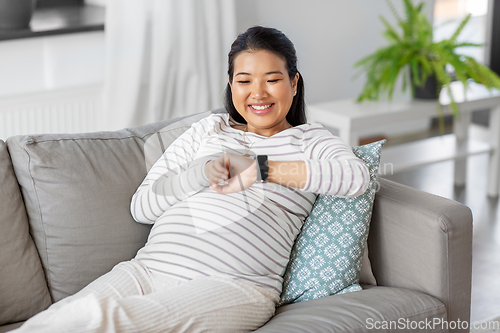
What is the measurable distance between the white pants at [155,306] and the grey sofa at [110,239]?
69 millimetres

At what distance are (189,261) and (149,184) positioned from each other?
0.81 feet

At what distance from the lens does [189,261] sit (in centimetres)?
131

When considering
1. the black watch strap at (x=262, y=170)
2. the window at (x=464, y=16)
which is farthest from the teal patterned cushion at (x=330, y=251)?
the window at (x=464, y=16)

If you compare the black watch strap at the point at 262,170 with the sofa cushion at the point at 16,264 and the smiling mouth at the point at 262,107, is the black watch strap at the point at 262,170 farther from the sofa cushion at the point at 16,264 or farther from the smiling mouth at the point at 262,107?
the sofa cushion at the point at 16,264

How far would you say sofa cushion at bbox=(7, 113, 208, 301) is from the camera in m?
1.41

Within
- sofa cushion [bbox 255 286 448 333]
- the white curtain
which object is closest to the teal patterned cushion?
sofa cushion [bbox 255 286 448 333]

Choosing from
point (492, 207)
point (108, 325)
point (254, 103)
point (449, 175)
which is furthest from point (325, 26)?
point (108, 325)

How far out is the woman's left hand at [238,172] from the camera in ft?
4.32

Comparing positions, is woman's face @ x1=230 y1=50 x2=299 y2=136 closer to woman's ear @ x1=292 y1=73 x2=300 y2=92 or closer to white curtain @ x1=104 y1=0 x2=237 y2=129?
woman's ear @ x1=292 y1=73 x2=300 y2=92

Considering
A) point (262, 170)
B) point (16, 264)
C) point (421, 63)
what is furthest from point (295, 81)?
point (421, 63)

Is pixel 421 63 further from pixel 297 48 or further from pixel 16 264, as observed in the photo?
pixel 16 264

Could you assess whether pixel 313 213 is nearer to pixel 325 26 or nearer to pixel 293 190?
pixel 293 190

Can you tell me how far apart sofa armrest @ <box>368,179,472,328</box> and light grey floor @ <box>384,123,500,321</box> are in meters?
0.63

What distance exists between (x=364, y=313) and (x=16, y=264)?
0.81m
